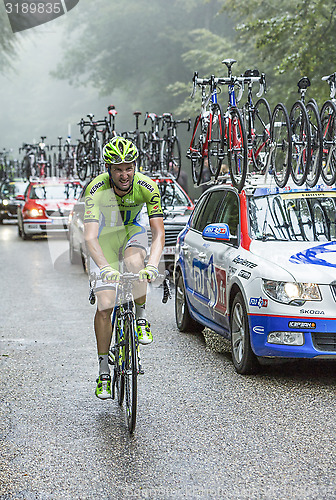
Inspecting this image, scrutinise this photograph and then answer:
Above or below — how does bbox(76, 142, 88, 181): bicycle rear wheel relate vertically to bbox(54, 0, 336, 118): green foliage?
below

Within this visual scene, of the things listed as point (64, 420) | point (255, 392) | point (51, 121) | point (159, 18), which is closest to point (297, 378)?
point (255, 392)

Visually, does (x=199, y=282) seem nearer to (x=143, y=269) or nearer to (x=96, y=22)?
(x=143, y=269)

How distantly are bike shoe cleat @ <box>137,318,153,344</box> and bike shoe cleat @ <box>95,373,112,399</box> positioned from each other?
1.37 feet

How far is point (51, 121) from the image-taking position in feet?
380

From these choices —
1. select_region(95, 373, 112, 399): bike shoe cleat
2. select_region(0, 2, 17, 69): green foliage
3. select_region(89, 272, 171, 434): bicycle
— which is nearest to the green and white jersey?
select_region(89, 272, 171, 434): bicycle

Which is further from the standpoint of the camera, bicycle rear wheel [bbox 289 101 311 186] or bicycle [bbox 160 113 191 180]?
bicycle [bbox 160 113 191 180]

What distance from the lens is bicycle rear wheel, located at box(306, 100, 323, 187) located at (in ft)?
30.1

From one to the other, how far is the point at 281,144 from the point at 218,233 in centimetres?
243

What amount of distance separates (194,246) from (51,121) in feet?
356

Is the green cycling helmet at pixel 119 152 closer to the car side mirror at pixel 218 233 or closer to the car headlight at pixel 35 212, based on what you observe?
the car side mirror at pixel 218 233

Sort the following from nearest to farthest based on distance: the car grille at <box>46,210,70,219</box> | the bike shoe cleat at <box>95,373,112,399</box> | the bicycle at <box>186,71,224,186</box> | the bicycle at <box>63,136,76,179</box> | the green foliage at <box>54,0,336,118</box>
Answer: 1. the bike shoe cleat at <box>95,373,112,399</box>
2. the bicycle at <box>186,71,224,186</box>
3. the car grille at <box>46,210,70,219</box>
4. the bicycle at <box>63,136,76,179</box>
5. the green foliage at <box>54,0,336,118</box>

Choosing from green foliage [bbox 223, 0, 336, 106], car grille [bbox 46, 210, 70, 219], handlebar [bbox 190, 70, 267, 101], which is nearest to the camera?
handlebar [bbox 190, 70, 267, 101]

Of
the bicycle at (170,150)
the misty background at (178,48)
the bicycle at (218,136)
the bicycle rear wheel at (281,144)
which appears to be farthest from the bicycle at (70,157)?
the bicycle rear wheel at (281,144)

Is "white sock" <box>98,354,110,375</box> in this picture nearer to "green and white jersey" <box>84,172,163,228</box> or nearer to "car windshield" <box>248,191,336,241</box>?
"green and white jersey" <box>84,172,163,228</box>
